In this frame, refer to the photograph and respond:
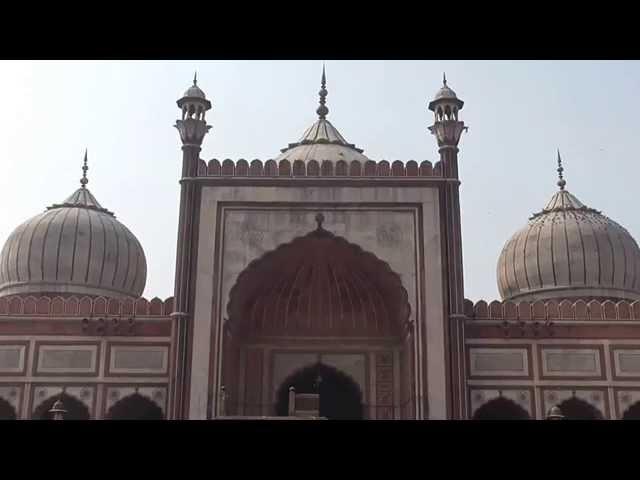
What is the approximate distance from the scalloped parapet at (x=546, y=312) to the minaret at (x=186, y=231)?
3431 millimetres

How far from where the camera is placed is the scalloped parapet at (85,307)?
1186 cm

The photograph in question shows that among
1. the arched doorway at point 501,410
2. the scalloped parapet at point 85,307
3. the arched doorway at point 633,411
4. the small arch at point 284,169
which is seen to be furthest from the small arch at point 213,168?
the arched doorway at point 633,411

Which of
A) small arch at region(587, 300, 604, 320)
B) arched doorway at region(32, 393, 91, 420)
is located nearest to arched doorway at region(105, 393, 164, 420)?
arched doorway at region(32, 393, 91, 420)

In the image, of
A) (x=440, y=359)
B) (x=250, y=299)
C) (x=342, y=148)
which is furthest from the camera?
(x=342, y=148)

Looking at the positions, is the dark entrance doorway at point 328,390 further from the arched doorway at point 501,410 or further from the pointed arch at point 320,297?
the arched doorway at point 501,410

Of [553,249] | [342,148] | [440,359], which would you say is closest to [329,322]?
[440,359]

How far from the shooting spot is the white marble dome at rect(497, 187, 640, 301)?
1420 centimetres

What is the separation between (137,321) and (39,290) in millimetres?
3263

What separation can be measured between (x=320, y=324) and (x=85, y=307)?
302cm

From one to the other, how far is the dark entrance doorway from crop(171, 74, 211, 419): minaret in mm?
1570

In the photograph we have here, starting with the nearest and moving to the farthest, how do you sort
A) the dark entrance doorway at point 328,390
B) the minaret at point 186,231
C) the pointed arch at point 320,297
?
the minaret at point 186,231 → the pointed arch at point 320,297 → the dark entrance doorway at point 328,390

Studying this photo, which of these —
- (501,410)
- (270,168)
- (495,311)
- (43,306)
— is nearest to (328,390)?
(501,410)

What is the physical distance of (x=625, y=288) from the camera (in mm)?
14266
